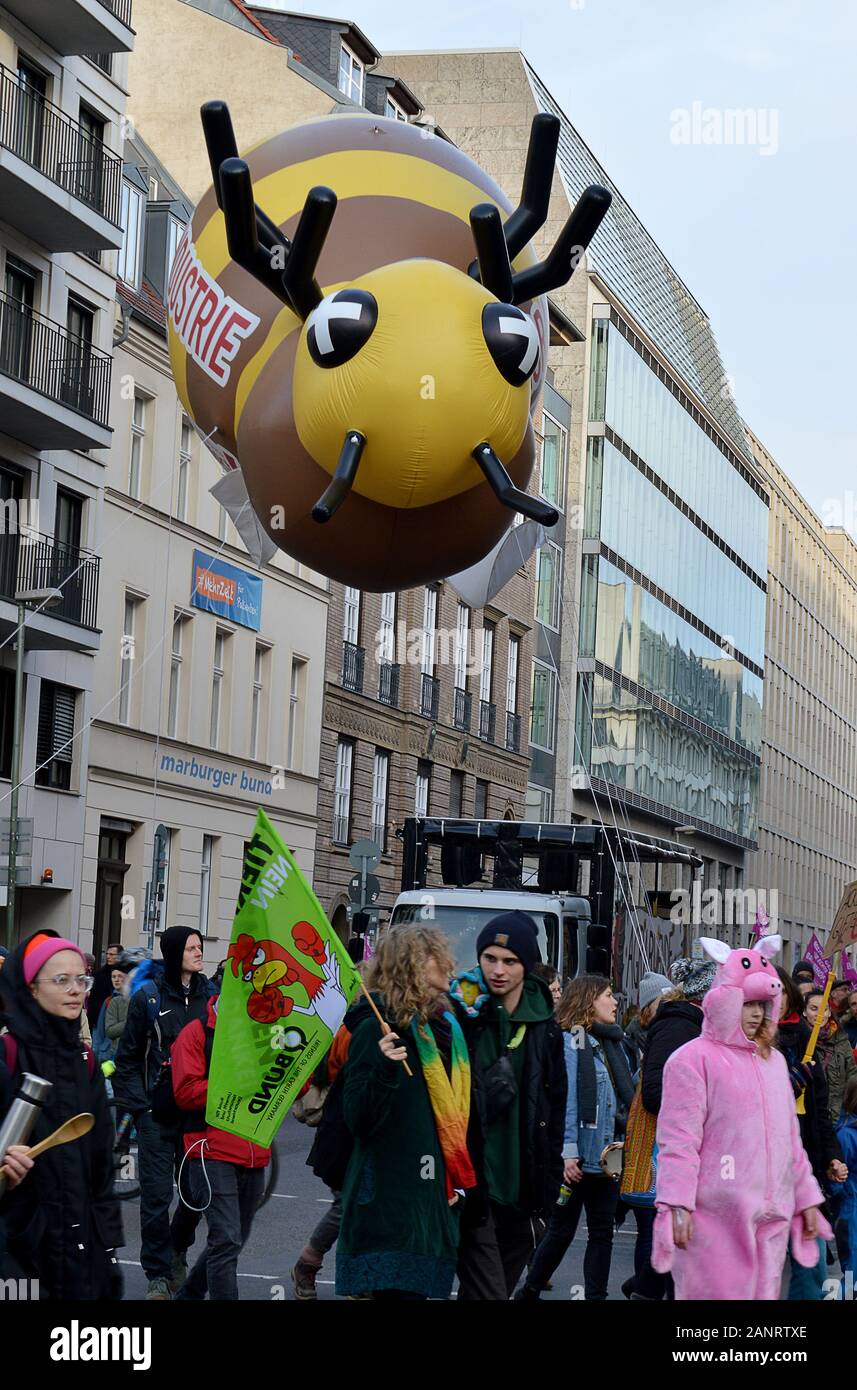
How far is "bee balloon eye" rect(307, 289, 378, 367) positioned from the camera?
648cm

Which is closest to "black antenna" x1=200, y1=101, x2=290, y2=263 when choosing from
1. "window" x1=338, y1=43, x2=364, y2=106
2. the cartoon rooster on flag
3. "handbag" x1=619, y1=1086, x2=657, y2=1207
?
the cartoon rooster on flag

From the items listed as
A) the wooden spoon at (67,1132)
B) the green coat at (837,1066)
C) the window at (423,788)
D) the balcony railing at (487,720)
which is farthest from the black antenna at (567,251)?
the balcony railing at (487,720)

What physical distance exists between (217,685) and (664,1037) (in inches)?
1005

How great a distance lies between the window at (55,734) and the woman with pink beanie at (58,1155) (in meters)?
24.8

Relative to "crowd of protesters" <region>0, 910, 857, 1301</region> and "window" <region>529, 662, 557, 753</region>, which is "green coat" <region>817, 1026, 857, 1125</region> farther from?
"window" <region>529, 662, 557, 753</region>

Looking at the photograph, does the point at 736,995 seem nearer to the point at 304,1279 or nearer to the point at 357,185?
the point at 357,185

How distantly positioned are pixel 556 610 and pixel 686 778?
463 inches

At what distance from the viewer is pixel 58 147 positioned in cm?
3116

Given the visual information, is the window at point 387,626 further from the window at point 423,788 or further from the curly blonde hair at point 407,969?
the curly blonde hair at point 407,969

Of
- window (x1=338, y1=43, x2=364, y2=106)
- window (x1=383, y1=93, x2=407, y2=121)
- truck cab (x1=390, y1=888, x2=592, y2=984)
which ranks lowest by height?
truck cab (x1=390, y1=888, x2=592, y2=984)

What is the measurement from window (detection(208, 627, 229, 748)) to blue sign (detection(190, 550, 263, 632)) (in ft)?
1.31

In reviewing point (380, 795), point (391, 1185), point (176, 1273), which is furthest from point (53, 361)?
point (391, 1185)

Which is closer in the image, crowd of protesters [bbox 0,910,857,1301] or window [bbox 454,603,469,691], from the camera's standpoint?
crowd of protesters [bbox 0,910,857,1301]
